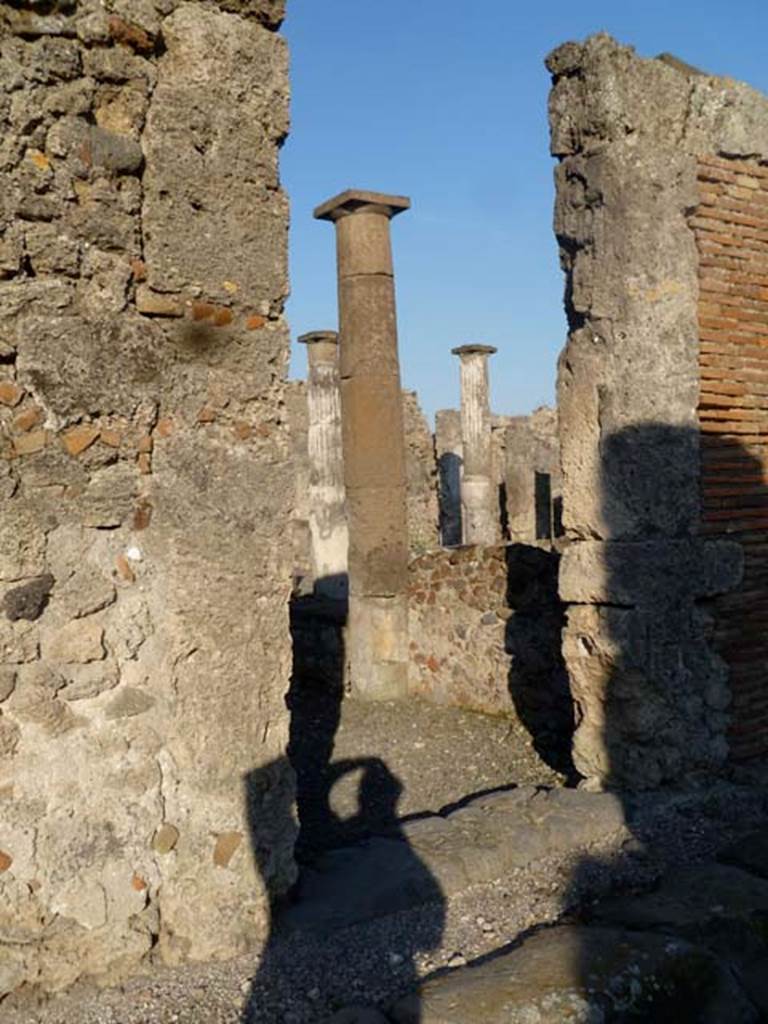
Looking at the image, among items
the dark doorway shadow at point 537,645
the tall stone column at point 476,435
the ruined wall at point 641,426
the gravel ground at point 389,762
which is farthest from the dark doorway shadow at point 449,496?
the ruined wall at point 641,426

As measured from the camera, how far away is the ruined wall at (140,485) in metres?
2.88

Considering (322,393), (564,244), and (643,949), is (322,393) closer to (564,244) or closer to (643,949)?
(564,244)

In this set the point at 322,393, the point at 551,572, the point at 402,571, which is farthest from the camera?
the point at 322,393

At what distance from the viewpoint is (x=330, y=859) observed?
12.5 feet

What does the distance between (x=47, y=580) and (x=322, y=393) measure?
869cm

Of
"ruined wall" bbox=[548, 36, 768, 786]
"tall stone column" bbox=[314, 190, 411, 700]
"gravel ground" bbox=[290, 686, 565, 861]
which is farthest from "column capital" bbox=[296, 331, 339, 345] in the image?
"ruined wall" bbox=[548, 36, 768, 786]

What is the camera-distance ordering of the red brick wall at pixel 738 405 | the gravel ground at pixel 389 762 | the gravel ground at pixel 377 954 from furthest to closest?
the gravel ground at pixel 389 762 → the red brick wall at pixel 738 405 → the gravel ground at pixel 377 954

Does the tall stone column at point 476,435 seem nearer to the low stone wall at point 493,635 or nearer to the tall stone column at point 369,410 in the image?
the tall stone column at point 369,410

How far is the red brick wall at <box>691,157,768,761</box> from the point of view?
4859mm

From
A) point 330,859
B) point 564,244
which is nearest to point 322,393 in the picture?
point 564,244

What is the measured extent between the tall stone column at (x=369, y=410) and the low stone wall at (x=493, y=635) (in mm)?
378

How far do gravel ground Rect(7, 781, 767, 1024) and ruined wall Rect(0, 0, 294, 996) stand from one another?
12 centimetres

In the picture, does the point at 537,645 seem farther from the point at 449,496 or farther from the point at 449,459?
the point at 449,459

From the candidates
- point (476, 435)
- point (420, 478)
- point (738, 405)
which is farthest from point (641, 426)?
point (420, 478)
